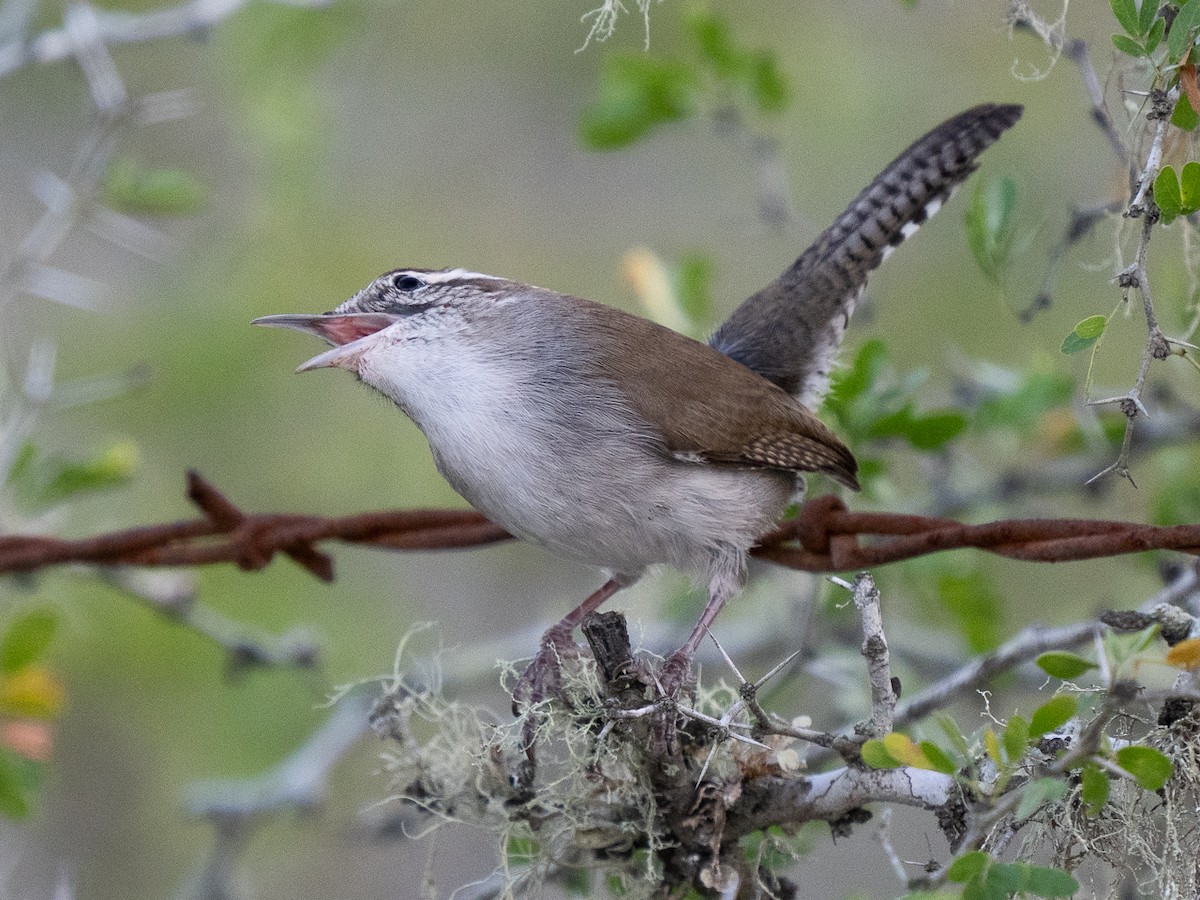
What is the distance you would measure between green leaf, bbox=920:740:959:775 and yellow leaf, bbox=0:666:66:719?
7.17ft

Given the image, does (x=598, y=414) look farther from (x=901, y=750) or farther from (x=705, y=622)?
(x=901, y=750)

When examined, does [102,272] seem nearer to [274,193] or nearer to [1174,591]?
[274,193]

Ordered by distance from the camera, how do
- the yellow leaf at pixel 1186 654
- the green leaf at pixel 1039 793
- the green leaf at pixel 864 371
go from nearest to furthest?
the green leaf at pixel 1039 793, the yellow leaf at pixel 1186 654, the green leaf at pixel 864 371

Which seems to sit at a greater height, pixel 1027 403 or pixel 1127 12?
pixel 1127 12

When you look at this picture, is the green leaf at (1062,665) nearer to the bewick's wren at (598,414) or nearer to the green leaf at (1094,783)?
the green leaf at (1094,783)

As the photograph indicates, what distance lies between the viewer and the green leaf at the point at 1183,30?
5.84 feet

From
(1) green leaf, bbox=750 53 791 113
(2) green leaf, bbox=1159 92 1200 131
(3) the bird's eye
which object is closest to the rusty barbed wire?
(3) the bird's eye

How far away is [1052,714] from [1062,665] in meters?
0.06

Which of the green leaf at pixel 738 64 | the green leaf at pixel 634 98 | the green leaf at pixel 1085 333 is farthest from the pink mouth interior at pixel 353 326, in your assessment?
the green leaf at pixel 1085 333

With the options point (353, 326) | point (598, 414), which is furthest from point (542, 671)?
point (353, 326)

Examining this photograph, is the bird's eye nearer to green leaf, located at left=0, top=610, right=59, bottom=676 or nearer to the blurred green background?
green leaf, located at left=0, top=610, right=59, bottom=676

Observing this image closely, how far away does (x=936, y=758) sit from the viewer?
162 cm

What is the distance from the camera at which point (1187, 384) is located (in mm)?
4570

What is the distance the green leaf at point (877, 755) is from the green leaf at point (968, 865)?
0.16 meters
